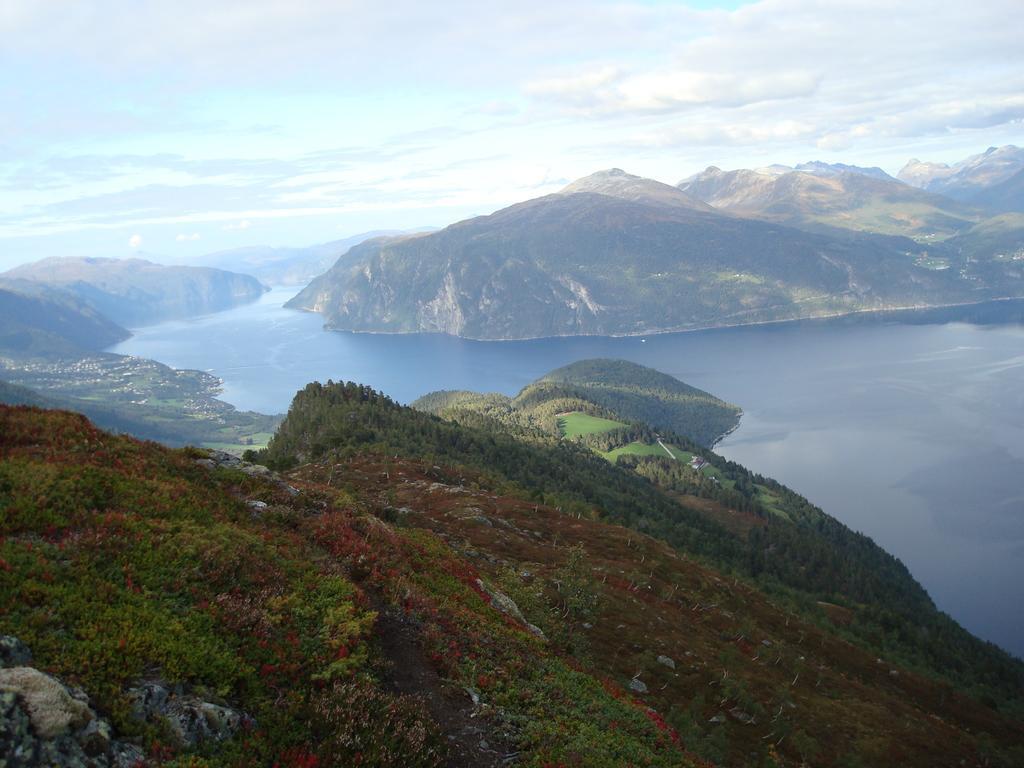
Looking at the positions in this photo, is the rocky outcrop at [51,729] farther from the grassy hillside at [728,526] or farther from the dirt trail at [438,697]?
the grassy hillside at [728,526]

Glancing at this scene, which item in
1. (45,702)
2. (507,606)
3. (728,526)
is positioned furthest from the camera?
(728,526)

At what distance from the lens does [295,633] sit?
16.6 metres

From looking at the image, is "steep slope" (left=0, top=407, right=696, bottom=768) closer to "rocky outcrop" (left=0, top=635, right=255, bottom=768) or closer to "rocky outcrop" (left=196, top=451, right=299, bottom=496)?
"rocky outcrop" (left=0, top=635, right=255, bottom=768)

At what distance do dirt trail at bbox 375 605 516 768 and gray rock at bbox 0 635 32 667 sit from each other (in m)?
8.40

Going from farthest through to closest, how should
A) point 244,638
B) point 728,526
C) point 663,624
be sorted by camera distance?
point 728,526 → point 663,624 → point 244,638

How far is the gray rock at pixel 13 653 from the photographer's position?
1174 cm

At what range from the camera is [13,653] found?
11906mm

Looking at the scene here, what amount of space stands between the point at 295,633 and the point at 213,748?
164 inches

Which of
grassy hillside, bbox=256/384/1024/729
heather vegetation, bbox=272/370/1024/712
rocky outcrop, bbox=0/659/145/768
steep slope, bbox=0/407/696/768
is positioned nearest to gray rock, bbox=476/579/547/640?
steep slope, bbox=0/407/696/768

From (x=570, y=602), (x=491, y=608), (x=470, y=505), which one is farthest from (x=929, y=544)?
(x=491, y=608)

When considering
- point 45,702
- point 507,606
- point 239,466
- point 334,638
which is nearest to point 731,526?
point 507,606

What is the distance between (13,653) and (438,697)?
1017 centimetres

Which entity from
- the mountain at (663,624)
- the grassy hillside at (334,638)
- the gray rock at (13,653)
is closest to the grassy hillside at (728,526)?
the mountain at (663,624)

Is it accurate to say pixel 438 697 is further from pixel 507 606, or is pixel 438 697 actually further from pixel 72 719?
pixel 507 606
